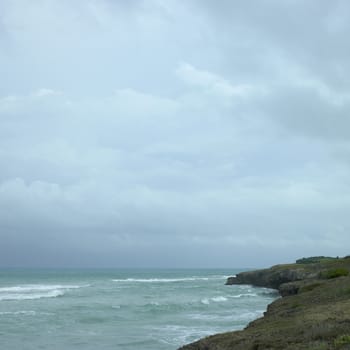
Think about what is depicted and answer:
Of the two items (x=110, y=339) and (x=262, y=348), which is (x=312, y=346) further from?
(x=110, y=339)

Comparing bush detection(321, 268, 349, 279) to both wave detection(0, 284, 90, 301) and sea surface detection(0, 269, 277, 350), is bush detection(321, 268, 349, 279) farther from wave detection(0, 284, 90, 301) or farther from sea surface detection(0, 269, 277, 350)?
wave detection(0, 284, 90, 301)

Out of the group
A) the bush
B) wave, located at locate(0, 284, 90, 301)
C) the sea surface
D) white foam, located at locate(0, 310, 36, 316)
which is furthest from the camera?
wave, located at locate(0, 284, 90, 301)

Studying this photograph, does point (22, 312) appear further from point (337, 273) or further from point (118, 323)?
point (337, 273)

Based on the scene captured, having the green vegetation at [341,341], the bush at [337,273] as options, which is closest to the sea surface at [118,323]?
the bush at [337,273]

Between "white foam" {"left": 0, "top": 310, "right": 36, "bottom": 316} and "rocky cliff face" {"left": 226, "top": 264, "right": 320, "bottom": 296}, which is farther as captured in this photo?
"rocky cliff face" {"left": 226, "top": 264, "right": 320, "bottom": 296}

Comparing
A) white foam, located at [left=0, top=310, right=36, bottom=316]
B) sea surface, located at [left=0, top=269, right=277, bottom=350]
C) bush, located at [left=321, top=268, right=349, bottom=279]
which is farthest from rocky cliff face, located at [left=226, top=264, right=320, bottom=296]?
white foam, located at [left=0, top=310, right=36, bottom=316]

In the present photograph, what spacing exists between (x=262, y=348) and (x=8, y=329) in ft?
82.1

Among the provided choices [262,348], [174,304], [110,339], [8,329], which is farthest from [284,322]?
[174,304]

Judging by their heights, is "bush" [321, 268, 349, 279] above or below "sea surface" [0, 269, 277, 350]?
above

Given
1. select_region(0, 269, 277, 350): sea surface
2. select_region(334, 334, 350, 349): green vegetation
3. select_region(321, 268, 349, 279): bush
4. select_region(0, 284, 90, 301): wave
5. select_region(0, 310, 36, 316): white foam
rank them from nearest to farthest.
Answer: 1. select_region(334, 334, 350, 349): green vegetation
2. select_region(0, 269, 277, 350): sea surface
3. select_region(321, 268, 349, 279): bush
4. select_region(0, 310, 36, 316): white foam
5. select_region(0, 284, 90, 301): wave

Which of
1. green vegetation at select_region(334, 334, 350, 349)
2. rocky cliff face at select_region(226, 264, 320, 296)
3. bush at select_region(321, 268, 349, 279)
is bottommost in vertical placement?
rocky cliff face at select_region(226, 264, 320, 296)

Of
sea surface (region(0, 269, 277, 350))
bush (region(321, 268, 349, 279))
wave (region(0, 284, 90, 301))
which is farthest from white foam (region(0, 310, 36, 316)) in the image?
bush (region(321, 268, 349, 279))

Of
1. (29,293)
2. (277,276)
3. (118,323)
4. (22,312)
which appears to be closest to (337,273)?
(118,323)

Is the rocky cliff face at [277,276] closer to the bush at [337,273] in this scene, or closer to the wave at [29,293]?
the bush at [337,273]
